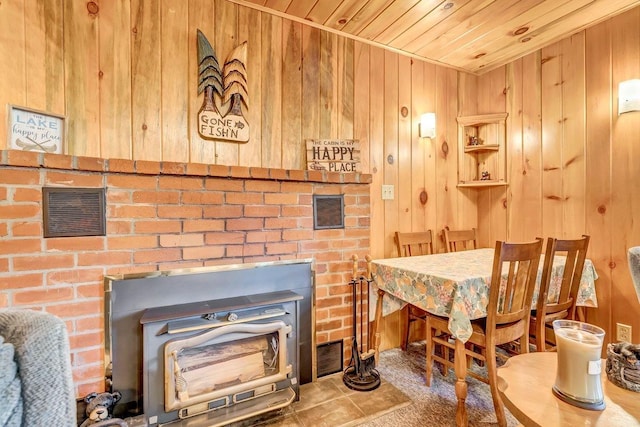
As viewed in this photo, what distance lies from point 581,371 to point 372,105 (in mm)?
2029

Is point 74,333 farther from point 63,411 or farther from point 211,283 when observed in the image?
point 63,411

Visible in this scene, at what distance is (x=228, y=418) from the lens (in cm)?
149

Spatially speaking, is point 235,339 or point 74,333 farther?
point 235,339

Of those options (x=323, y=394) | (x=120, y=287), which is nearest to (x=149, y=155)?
(x=120, y=287)

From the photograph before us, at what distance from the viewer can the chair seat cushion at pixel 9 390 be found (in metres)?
0.50

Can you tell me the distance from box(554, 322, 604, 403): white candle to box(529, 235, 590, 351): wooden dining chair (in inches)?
39.1

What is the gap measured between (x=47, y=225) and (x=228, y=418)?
3.97ft

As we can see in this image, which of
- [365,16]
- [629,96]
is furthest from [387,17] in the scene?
[629,96]

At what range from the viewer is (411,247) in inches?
99.2

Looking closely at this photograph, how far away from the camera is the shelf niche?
273cm

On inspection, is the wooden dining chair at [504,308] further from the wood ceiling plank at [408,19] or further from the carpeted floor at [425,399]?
the wood ceiling plank at [408,19]

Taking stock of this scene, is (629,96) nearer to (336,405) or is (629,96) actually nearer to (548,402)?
(548,402)

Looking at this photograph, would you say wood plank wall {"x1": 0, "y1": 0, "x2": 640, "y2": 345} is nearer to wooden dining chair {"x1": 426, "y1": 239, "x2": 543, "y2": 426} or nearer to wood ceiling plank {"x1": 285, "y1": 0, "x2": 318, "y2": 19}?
wood ceiling plank {"x1": 285, "y1": 0, "x2": 318, "y2": 19}

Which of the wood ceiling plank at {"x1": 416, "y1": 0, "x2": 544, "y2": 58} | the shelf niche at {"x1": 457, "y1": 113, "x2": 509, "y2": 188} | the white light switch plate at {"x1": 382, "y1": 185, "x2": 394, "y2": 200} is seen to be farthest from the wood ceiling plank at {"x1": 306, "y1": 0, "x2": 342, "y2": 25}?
the shelf niche at {"x1": 457, "y1": 113, "x2": 509, "y2": 188}
